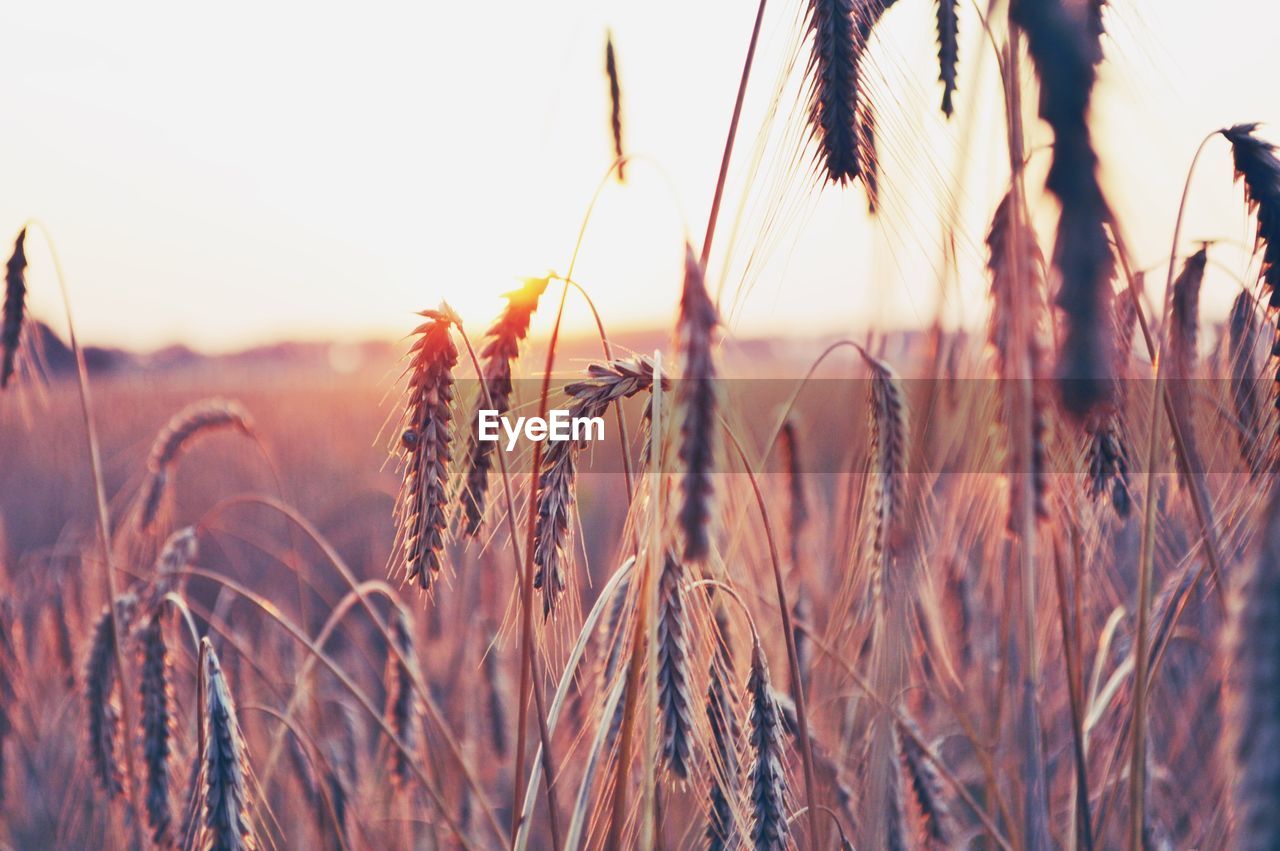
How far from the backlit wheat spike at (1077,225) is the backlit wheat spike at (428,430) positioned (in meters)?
0.74

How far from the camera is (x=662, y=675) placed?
1120mm

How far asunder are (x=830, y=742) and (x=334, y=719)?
1.78m

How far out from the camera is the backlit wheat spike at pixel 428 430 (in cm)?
112

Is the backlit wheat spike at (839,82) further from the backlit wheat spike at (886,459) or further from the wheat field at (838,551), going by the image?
the backlit wheat spike at (886,459)

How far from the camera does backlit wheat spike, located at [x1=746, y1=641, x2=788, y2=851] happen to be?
118 cm

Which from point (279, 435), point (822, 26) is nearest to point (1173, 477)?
point (822, 26)

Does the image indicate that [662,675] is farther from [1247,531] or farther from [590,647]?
[590,647]

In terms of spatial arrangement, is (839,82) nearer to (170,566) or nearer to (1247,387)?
(1247,387)

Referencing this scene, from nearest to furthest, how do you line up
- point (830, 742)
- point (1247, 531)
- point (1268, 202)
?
1. point (1268, 202)
2. point (1247, 531)
3. point (830, 742)

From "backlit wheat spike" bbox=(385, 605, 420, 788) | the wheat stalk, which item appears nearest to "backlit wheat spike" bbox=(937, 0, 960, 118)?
the wheat stalk

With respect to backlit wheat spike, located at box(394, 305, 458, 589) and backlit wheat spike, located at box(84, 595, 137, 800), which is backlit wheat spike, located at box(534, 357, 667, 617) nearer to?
backlit wheat spike, located at box(394, 305, 458, 589)

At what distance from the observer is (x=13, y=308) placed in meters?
1.65

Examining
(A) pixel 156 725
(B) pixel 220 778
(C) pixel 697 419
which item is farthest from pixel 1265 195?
(A) pixel 156 725

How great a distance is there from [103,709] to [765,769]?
1.45m
